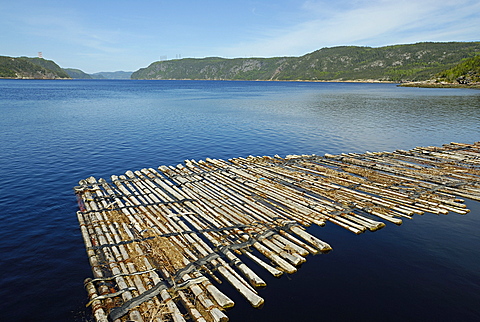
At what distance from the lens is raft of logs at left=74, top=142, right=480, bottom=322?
1088 cm

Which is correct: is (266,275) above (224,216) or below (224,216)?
below

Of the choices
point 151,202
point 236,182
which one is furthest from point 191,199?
point 236,182

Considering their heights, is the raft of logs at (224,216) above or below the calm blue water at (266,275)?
above

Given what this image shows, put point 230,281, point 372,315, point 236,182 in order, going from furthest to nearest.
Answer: point 236,182 → point 230,281 → point 372,315

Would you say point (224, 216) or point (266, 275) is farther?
point (224, 216)

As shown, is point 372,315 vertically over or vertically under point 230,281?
under

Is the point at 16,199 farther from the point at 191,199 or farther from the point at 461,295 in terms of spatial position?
the point at 461,295

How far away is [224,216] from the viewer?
1719cm

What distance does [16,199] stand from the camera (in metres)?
21.0

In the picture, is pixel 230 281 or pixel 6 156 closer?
pixel 230 281

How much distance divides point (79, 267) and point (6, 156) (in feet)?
88.6

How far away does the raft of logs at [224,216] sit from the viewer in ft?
35.7

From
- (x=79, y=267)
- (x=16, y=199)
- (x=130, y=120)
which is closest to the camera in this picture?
(x=79, y=267)

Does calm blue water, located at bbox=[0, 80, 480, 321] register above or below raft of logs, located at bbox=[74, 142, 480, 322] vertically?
below
